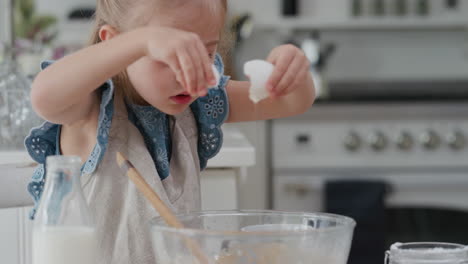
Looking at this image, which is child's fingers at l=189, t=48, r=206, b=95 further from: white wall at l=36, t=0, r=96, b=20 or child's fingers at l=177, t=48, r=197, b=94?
white wall at l=36, t=0, r=96, b=20

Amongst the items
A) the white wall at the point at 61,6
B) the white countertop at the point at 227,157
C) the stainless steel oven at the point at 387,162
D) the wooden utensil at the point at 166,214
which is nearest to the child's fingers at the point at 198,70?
the wooden utensil at the point at 166,214

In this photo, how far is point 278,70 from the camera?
844mm

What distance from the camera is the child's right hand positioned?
2.43ft

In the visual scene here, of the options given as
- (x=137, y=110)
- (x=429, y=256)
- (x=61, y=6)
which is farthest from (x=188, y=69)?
(x=61, y=6)

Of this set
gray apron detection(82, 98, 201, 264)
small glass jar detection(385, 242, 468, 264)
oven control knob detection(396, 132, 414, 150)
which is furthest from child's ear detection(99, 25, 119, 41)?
oven control knob detection(396, 132, 414, 150)

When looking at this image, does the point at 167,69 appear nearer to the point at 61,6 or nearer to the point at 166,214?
the point at 166,214

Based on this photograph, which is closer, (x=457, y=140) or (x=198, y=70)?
(x=198, y=70)

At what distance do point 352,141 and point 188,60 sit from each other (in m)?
2.70

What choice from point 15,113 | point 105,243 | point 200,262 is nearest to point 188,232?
point 200,262

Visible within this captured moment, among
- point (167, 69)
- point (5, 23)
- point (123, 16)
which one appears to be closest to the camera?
point (167, 69)

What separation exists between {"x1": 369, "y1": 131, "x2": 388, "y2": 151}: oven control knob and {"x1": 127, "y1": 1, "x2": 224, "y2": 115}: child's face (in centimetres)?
246

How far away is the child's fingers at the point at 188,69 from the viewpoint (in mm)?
738

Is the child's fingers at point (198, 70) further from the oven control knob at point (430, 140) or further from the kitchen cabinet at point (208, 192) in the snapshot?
the oven control knob at point (430, 140)

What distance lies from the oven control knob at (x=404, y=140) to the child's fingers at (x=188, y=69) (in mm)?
2762
